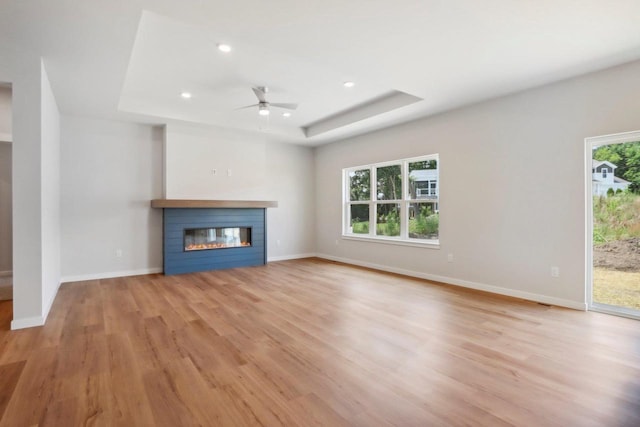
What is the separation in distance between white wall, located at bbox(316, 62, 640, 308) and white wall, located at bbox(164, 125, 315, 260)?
257cm

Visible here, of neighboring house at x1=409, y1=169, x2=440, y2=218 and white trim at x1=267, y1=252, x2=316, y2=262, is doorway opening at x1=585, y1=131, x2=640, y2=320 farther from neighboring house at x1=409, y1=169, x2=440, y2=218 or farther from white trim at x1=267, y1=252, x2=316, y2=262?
white trim at x1=267, y1=252, x2=316, y2=262

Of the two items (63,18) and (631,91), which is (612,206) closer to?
(631,91)

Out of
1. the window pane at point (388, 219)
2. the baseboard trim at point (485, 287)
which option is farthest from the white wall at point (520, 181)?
the window pane at point (388, 219)

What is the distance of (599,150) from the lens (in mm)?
3457

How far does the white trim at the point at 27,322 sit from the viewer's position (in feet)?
9.68

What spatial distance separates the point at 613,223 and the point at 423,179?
7.97 feet

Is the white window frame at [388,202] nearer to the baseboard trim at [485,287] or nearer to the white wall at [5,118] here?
the baseboard trim at [485,287]

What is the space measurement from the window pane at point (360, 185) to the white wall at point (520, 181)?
1.05m

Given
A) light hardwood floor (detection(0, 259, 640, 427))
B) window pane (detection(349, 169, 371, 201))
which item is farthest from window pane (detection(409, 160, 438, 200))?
light hardwood floor (detection(0, 259, 640, 427))

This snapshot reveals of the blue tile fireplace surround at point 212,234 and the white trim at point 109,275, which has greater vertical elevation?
the blue tile fireplace surround at point 212,234

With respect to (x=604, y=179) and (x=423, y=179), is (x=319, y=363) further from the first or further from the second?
(x=423, y=179)

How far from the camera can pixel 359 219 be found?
650cm

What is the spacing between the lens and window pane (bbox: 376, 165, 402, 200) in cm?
568

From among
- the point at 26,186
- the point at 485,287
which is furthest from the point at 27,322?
the point at 485,287
